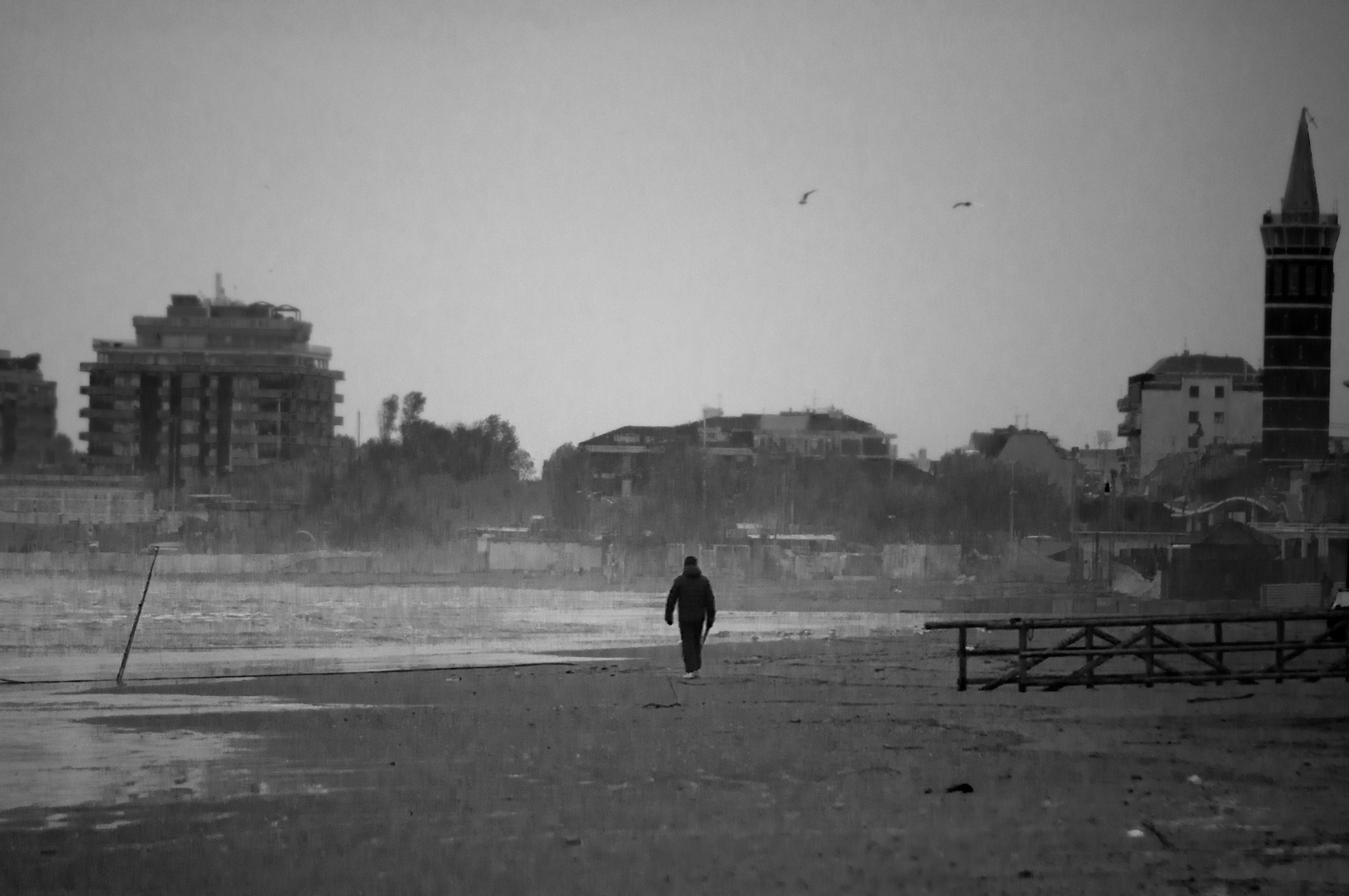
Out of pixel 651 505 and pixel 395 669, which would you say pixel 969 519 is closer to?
pixel 651 505

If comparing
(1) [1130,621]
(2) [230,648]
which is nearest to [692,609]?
(1) [1130,621]

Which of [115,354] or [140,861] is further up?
[115,354]

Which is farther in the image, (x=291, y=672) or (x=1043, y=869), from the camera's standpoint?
(x=291, y=672)

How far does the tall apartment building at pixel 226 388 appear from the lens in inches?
5625

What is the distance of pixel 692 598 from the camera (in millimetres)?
25719

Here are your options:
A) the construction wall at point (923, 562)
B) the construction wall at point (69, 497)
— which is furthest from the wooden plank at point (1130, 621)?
the construction wall at point (923, 562)

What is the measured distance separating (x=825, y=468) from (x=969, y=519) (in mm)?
21586

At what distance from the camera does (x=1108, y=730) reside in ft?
64.2

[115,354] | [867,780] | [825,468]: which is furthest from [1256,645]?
[825,468]

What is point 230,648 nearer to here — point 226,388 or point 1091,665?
point 1091,665

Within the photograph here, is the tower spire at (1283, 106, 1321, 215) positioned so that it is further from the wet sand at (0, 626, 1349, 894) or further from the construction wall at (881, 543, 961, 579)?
the wet sand at (0, 626, 1349, 894)

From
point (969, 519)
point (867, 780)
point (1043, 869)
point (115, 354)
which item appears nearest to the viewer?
point (1043, 869)

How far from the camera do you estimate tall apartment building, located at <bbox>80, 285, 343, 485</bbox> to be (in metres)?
143

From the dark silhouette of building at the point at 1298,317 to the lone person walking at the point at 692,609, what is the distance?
105 m
